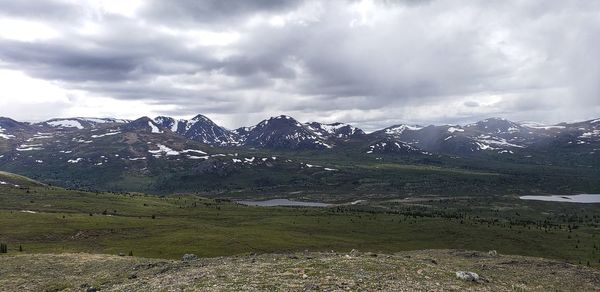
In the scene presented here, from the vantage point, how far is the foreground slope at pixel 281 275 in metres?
32.3

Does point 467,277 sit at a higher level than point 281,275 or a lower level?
lower

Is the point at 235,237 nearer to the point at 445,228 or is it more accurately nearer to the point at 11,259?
the point at 11,259

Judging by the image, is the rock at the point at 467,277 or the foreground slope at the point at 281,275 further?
the rock at the point at 467,277

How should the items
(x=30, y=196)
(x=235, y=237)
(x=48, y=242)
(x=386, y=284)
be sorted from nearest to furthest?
1. (x=386, y=284)
2. (x=48, y=242)
3. (x=235, y=237)
4. (x=30, y=196)

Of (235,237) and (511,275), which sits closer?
(511,275)

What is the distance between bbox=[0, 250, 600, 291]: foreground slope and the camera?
3234 centimetres

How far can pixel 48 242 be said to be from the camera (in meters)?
96.4

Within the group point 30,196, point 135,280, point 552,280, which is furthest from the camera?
point 30,196

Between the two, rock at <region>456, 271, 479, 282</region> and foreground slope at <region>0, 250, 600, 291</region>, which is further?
rock at <region>456, 271, 479, 282</region>

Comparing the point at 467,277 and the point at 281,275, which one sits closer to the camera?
the point at 281,275

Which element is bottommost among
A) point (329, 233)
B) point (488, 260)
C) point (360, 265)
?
point (329, 233)

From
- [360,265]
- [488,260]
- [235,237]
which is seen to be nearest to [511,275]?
[488,260]

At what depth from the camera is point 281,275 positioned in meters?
35.3

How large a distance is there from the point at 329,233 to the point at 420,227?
125ft
